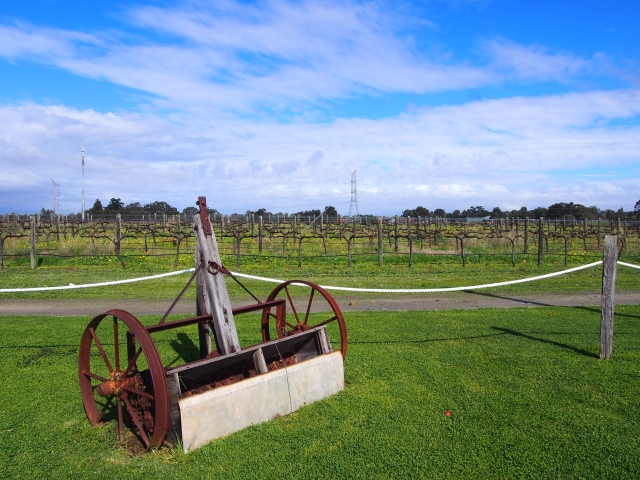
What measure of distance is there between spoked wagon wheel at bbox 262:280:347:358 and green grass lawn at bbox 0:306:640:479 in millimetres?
681

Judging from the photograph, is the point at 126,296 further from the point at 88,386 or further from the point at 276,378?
the point at 276,378

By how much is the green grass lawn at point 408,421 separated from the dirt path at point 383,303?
10.5 ft

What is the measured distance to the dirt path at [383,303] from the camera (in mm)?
11227

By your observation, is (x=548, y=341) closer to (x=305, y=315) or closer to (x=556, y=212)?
(x=305, y=315)

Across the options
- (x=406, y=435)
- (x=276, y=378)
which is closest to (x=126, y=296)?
(x=276, y=378)

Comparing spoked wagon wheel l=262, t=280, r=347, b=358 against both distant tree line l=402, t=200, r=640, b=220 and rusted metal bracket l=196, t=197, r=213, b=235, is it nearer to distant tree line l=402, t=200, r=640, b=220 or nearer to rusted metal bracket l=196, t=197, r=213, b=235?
rusted metal bracket l=196, t=197, r=213, b=235

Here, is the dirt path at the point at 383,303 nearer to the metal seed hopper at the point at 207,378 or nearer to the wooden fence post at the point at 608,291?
the wooden fence post at the point at 608,291

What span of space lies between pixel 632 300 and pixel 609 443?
8.72m

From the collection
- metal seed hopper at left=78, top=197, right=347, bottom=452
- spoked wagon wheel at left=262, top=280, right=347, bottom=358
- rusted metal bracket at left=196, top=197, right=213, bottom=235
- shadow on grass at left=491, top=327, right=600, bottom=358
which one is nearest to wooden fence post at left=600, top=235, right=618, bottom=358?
shadow on grass at left=491, top=327, right=600, bottom=358

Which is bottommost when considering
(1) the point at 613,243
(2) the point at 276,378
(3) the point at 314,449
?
(3) the point at 314,449

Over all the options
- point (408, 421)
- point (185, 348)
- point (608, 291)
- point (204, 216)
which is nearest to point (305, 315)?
point (185, 348)

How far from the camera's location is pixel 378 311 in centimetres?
1088

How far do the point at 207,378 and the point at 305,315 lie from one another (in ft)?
13.0

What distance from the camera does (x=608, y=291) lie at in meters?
6.77
